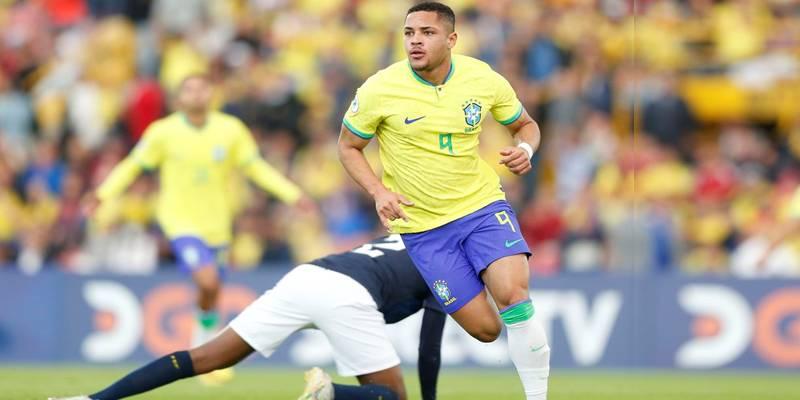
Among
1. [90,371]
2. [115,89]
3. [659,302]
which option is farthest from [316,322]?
[115,89]

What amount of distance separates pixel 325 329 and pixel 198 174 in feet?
17.8

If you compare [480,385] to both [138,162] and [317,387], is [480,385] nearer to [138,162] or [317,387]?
[138,162]

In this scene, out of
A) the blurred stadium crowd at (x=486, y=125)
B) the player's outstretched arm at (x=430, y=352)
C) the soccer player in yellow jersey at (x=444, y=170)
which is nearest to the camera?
the soccer player in yellow jersey at (x=444, y=170)

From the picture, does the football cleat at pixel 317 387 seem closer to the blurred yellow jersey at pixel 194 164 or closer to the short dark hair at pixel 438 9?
the short dark hair at pixel 438 9

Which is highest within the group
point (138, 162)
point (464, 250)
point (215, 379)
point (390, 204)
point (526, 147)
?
point (138, 162)

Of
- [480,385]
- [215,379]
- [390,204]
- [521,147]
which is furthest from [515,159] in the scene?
[215,379]

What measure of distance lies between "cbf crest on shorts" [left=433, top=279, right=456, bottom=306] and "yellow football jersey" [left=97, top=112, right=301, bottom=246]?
497 centimetres

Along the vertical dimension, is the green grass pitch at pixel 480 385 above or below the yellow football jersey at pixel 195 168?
below

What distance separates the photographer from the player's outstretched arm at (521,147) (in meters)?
8.54

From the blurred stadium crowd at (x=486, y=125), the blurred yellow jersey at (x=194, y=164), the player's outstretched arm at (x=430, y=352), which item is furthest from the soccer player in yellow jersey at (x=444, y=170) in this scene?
the blurred stadium crowd at (x=486, y=125)

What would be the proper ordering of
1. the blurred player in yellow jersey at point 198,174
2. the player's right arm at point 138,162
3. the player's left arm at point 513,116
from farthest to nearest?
the blurred player in yellow jersey at point 198,174, the player's right arm at point 138,162, the player's left arm at point 513,116

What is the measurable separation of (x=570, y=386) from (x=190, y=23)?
8.66m

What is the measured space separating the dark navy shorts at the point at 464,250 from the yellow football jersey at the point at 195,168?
484 cm

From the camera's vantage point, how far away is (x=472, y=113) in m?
8.86
